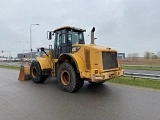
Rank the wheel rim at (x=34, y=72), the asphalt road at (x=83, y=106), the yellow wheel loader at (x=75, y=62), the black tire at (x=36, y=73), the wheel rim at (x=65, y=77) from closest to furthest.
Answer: the asphalt road at (x=83, y=106) → the yellow wheel loader at (x=75, y=62) → the wheel rim at (x=65, y=77) → the black tire at (x=36, y=73) → the wheel rim at (x=34, y=72)

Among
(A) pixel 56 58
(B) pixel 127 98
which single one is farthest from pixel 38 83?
(B) pixel 127 98

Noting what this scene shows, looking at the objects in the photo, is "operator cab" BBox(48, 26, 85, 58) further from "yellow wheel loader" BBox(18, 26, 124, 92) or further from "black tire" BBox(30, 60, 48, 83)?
"black tire" BBox(30, 60, 48, 83)

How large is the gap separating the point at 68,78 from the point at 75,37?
2.24 metres

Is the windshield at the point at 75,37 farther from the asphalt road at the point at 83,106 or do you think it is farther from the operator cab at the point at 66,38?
the asphalt road at the point at 83,106

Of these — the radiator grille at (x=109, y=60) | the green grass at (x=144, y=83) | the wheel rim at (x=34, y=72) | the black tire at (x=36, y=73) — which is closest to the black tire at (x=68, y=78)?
the radiator grille at (x=109, y=60)

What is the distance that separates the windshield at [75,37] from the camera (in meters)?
10.5

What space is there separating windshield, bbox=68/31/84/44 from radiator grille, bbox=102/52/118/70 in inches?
80.9

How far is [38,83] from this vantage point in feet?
40.1

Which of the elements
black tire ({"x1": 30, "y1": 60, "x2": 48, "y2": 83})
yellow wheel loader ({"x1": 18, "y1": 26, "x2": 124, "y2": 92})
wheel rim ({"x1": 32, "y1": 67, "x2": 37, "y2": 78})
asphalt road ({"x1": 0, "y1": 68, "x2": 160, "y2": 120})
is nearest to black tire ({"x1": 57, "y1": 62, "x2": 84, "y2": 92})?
yellow wheel loader ({"x1": 18, "y1": 26, "x2": 124, "y2": 92})

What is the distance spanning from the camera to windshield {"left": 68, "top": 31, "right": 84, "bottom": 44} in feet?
34.4

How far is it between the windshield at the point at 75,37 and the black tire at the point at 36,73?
2.79 metres

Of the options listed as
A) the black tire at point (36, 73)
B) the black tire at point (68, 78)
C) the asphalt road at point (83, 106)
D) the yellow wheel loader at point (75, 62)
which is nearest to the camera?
the asphalt road at point (83, 106)

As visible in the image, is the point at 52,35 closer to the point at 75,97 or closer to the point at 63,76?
the point at 63,76

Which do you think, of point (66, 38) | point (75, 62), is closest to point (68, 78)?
point (75, 62)
